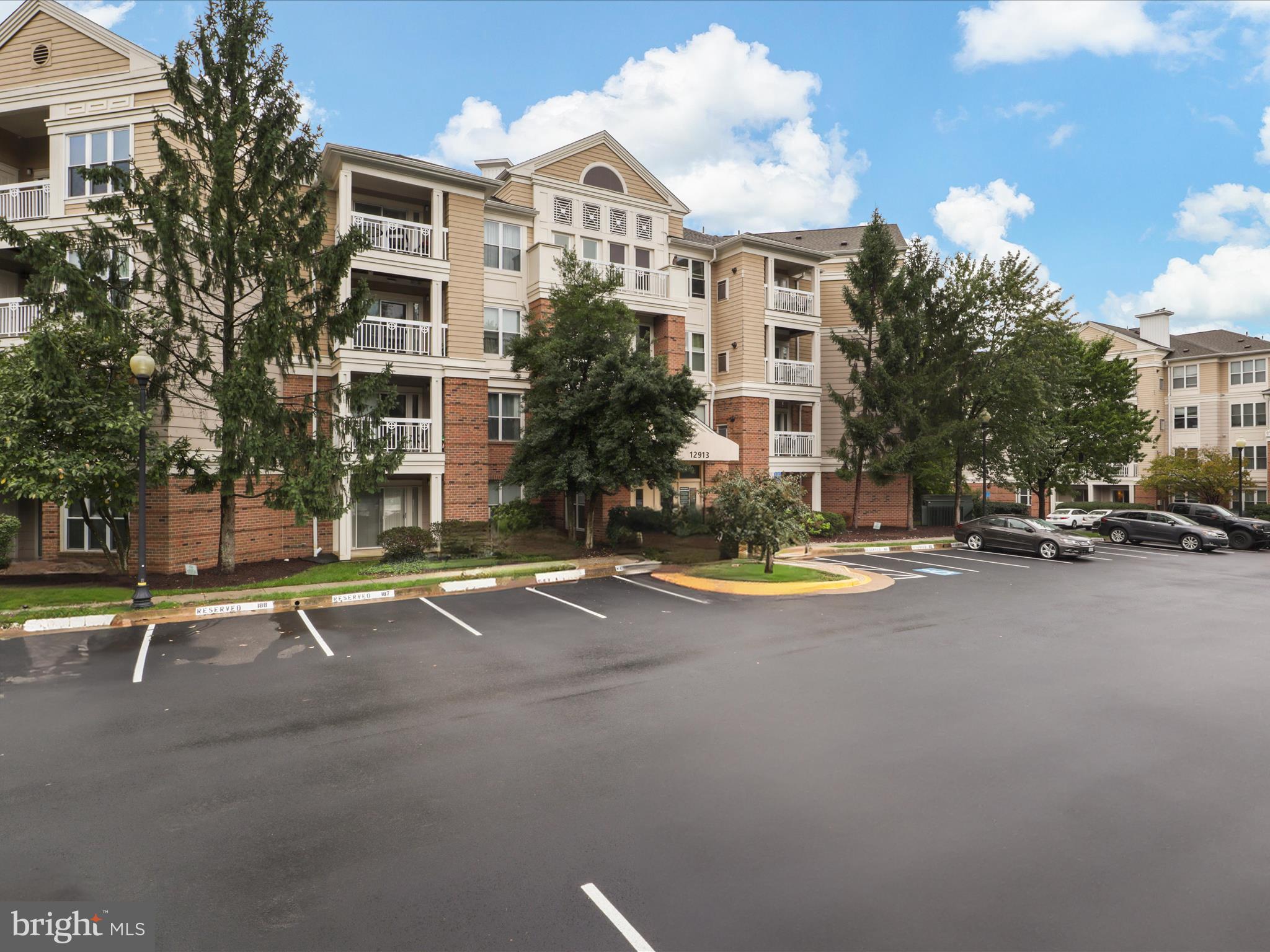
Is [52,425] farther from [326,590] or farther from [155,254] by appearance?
[326,590]

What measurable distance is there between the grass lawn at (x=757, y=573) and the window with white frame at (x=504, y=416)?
9.68 metres

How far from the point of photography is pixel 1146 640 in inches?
452

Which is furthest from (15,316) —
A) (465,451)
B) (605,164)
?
(605,164)

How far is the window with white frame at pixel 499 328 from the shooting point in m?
25.1

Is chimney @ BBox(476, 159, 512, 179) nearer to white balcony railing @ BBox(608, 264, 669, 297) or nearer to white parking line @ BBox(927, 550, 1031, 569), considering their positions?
white balcony railing @ BBox(608, 264, 669, 297)

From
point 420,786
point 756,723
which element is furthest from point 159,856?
point 756,723

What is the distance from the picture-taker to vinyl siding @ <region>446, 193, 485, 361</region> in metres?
23.1

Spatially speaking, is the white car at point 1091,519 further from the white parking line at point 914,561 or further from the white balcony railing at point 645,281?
the white balcony railing at point 645,281

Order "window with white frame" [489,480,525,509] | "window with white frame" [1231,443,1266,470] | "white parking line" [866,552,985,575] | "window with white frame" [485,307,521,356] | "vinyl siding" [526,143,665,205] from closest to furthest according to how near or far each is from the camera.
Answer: "white parking line" [866,552,985,575] → "window with white frame" [489,480,525,509] → "window with white frame" [485,307,521,356] → "vinyl siding" [526,143,665,205] → "window with white frame" [1231,443,1266,470]

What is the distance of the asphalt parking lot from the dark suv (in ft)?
65.0

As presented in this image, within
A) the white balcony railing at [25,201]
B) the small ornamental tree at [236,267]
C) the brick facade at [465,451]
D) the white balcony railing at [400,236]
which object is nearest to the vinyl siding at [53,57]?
the white balcony railing at [25,201]

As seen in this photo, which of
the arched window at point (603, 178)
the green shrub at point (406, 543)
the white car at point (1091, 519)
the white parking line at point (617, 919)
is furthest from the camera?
the white car at point (1091, 519)

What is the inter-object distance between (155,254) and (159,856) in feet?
51.0
